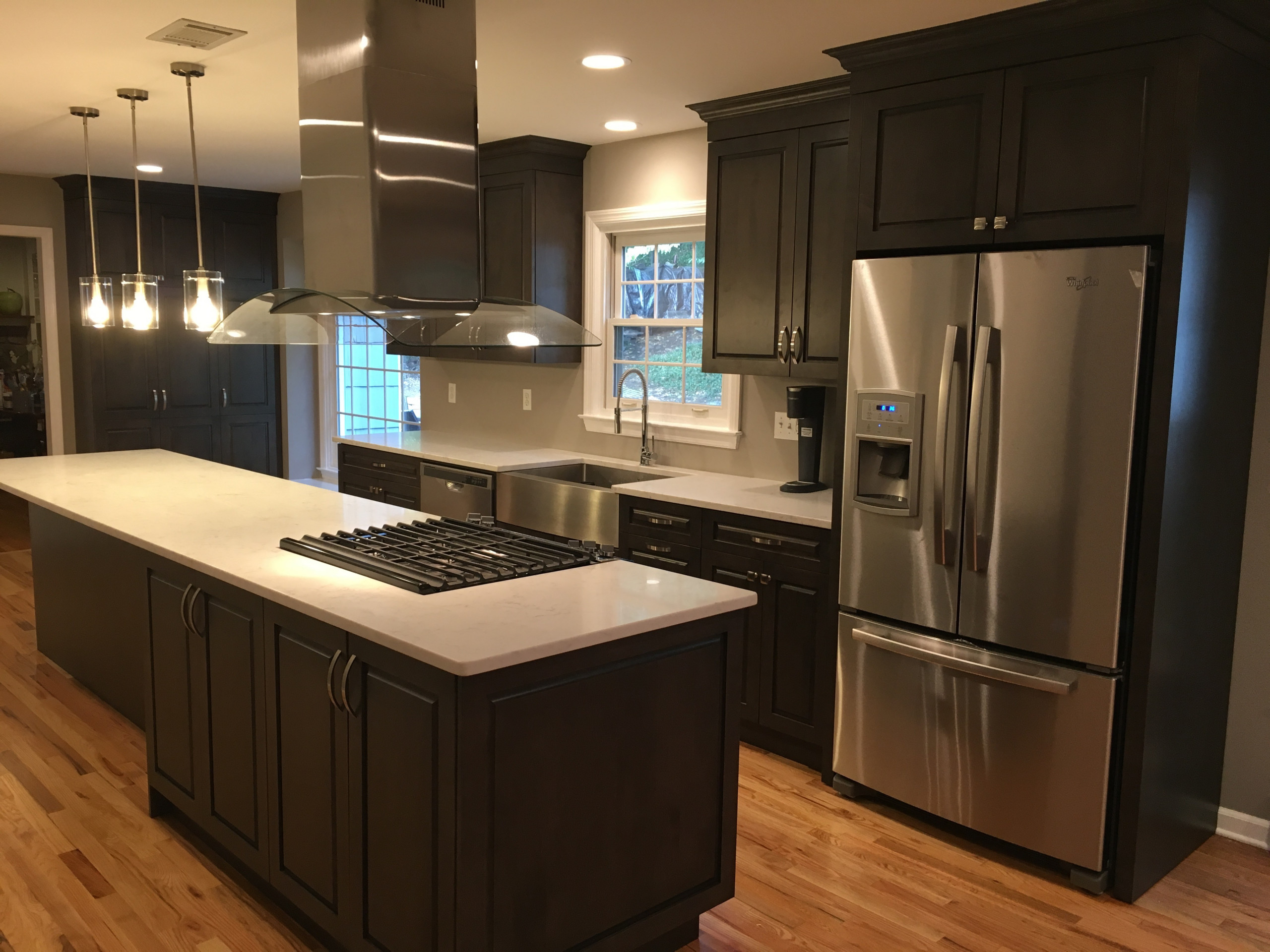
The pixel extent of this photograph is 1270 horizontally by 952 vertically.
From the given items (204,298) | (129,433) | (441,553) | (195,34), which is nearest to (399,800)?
(441,553)

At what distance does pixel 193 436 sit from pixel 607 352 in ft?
12.0

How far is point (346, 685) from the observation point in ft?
7.19

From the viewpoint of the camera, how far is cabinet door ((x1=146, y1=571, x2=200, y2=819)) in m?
2.85

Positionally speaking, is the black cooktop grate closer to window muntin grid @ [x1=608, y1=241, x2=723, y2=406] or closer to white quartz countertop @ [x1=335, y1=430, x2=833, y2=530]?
white quartz countertop @ [x1=335, y1=430, x2=833, y2=530]

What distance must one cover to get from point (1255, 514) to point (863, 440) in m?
1.18

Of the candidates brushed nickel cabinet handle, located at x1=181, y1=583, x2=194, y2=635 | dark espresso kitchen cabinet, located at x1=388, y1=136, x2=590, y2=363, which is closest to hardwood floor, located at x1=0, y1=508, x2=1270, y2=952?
brushed nickel cabinet handle, located at x1=181, y1=583, x2=194, y2=635

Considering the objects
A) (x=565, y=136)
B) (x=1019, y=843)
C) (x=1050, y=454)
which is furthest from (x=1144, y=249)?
(x=565, y=136)

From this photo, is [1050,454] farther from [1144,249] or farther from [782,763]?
[782,763]

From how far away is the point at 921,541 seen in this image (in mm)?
3031

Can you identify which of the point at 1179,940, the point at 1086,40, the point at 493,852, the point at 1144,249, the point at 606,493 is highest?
the point at 1086,40

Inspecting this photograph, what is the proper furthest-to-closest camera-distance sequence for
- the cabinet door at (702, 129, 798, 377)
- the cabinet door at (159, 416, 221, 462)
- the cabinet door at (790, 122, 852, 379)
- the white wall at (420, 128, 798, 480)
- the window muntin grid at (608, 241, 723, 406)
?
the cabinet door at (159, 416, 221, 462) → the window muntin grid at (608, 241, 723, 406) → the white wall at (420, 128, 798, 480) → the cabinet door at (702, 129, 798, 377) → the cabinet door at (790, 122, 852, 379)

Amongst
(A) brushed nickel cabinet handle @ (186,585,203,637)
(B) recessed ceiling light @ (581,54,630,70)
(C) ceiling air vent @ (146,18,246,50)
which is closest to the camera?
(A) brushed nickel cabinet handle @ (186,585,203,637)

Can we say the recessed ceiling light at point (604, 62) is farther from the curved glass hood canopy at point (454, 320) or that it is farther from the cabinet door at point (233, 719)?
the cabinet door at point (233, 719)

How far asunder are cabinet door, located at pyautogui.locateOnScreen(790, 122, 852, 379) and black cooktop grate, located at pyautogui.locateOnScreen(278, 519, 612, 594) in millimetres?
1323
